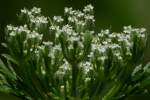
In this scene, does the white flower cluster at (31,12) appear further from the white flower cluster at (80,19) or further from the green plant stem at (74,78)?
the green plant stem at (74,78)

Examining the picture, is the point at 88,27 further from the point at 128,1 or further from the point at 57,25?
the point at 128,1

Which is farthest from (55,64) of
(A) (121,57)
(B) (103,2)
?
(B) (103,2)

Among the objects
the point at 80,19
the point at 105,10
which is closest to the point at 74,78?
the point at 80,19

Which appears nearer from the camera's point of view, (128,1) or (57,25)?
(57,25)

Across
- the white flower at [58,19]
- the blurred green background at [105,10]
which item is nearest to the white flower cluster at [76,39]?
the white flower at [58,19]

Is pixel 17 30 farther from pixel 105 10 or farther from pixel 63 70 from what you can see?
pixel 105 10

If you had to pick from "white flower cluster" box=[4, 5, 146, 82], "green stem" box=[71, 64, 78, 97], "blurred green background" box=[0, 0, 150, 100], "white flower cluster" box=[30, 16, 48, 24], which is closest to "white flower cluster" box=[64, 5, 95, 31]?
"white flower cluster" box=[4, 5, 146, 82]

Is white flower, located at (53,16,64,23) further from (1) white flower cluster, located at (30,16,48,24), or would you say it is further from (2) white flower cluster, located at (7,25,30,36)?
(2) white flower cluster, located at (7,25,30,36)

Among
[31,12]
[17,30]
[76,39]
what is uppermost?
[31,12]
